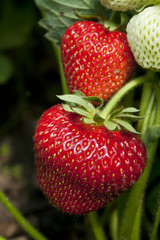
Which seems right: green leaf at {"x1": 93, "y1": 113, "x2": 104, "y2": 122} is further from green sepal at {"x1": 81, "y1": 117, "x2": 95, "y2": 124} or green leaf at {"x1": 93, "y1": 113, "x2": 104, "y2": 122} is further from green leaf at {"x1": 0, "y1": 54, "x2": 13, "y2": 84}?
green leaf at {"x1": 0, "y1": 54, "x2": 13, "y2": 84}

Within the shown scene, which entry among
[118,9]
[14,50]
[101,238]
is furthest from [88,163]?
[14,50]

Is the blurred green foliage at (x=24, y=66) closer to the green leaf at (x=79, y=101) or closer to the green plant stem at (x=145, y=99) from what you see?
the green plant stem at (x=145, y=99)

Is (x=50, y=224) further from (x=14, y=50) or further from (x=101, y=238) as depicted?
(x=14, y=50)

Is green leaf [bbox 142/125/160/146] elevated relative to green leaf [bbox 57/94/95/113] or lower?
lower

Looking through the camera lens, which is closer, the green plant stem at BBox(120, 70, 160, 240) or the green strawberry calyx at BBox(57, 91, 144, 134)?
the green strawberry calyx at BBox(57, 91, 144, 134)

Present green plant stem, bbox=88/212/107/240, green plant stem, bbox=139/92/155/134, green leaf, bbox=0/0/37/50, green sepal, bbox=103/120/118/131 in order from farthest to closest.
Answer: green leaf, bbox=0/0/37/50 < green plant stem, bbox=88/212/107/240 < green plant stem, bbox=139/92/155/134 < green sepal, bbox=103/120/118/131

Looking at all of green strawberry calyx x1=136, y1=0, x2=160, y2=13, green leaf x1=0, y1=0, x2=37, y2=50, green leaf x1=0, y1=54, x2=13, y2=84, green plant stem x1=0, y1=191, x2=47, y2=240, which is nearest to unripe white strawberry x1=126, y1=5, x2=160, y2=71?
green strawberry calyx x1=136, y1=0, x2=160, y2=13
